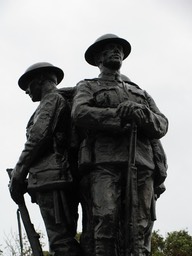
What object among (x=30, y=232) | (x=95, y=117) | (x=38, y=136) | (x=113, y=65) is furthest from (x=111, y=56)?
(x=30, y=232)

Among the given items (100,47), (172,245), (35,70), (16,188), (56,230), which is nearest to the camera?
(56,230)

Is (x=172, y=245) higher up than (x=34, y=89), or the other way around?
(x=34, y=89)

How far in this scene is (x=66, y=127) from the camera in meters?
6.96

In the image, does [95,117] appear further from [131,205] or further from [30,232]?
[30,232]

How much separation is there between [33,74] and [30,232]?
A: 1.94 meters

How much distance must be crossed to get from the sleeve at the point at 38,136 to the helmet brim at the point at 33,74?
646 mm

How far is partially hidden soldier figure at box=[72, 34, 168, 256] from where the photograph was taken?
6.09 metres

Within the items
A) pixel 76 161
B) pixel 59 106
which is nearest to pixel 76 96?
pixel 59 106

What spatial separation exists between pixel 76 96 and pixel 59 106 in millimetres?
310

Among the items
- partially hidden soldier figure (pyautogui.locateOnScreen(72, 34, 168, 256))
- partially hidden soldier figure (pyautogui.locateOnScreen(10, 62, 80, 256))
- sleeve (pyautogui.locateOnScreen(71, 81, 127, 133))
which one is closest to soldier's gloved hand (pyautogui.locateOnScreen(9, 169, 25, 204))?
partially hidden soldier figure (pyautogui.locateOnScreen(10, 62, 80, 256))

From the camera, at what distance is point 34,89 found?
736 centimetres

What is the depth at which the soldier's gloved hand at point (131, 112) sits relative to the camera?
614 centimetres

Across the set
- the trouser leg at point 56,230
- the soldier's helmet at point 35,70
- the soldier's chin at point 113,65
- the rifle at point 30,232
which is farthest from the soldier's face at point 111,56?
the rifle at point 30,232

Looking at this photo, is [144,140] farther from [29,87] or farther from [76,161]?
[29,87]
